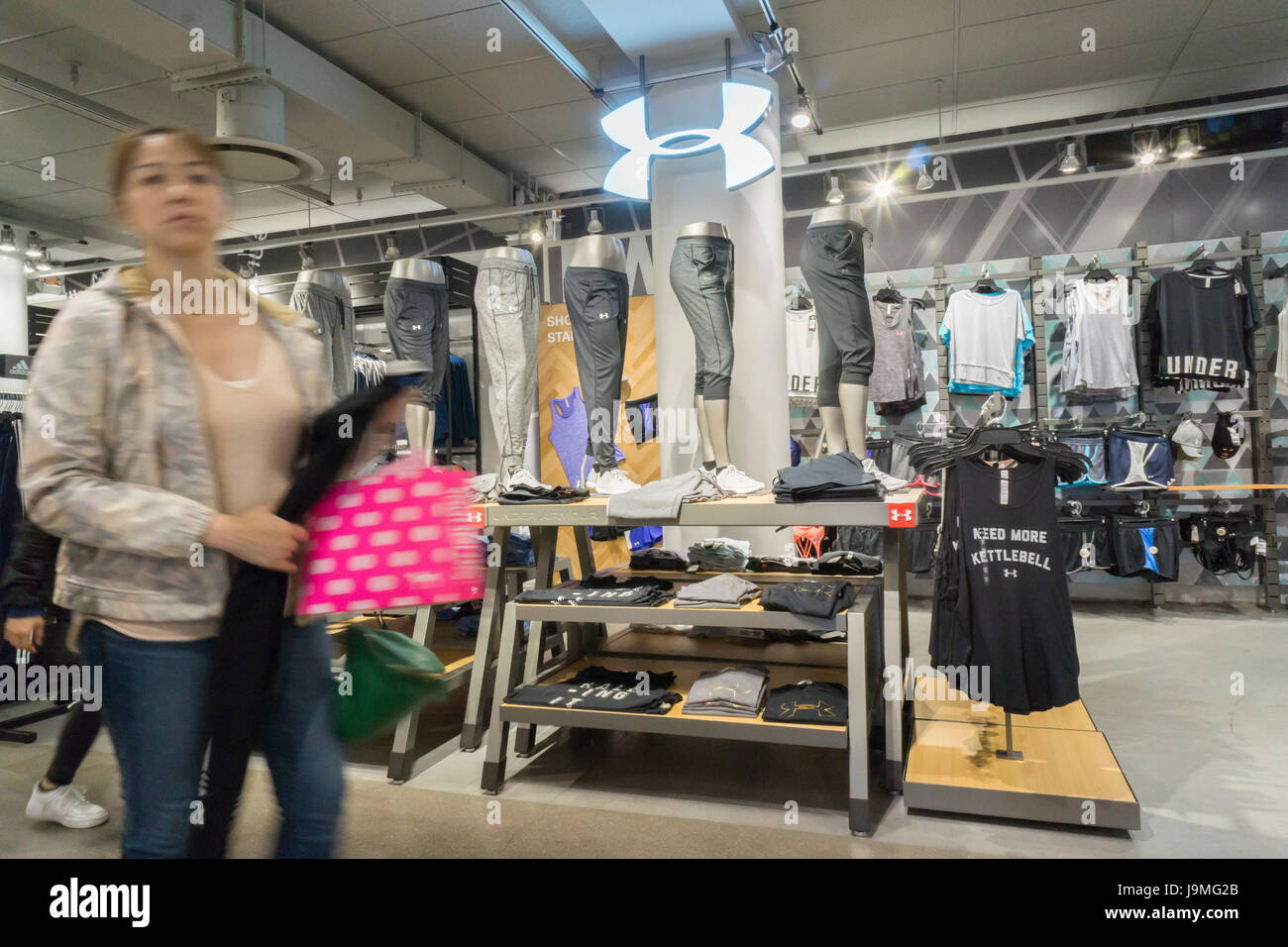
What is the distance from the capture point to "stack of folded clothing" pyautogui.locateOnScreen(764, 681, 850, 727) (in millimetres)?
2502

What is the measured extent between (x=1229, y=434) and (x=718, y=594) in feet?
16.7

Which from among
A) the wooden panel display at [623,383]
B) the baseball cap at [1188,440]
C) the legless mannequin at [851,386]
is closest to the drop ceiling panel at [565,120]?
the wooden panel display at [623,383]

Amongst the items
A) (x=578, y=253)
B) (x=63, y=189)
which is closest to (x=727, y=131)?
(x=578, y=253)

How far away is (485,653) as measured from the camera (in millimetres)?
3197

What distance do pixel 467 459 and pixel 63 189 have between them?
Result: 4.39m

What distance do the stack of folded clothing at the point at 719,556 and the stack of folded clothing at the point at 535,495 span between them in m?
0.60

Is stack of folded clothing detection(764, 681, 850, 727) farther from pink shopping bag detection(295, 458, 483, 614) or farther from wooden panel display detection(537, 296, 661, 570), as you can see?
wooden panel display detection(537, 296, 661, 570)

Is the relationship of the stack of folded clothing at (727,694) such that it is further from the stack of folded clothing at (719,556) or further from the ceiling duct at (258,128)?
the ceiling duct at (258,128)

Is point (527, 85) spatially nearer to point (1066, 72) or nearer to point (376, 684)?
point (1066, 72)

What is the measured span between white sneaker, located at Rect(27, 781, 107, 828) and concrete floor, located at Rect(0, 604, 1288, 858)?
37 mm

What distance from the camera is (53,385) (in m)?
1.00

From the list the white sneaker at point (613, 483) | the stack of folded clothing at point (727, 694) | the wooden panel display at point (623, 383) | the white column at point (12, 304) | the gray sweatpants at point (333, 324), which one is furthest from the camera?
the white column at point (12, 304)

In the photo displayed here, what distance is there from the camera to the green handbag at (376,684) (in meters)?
1.18
